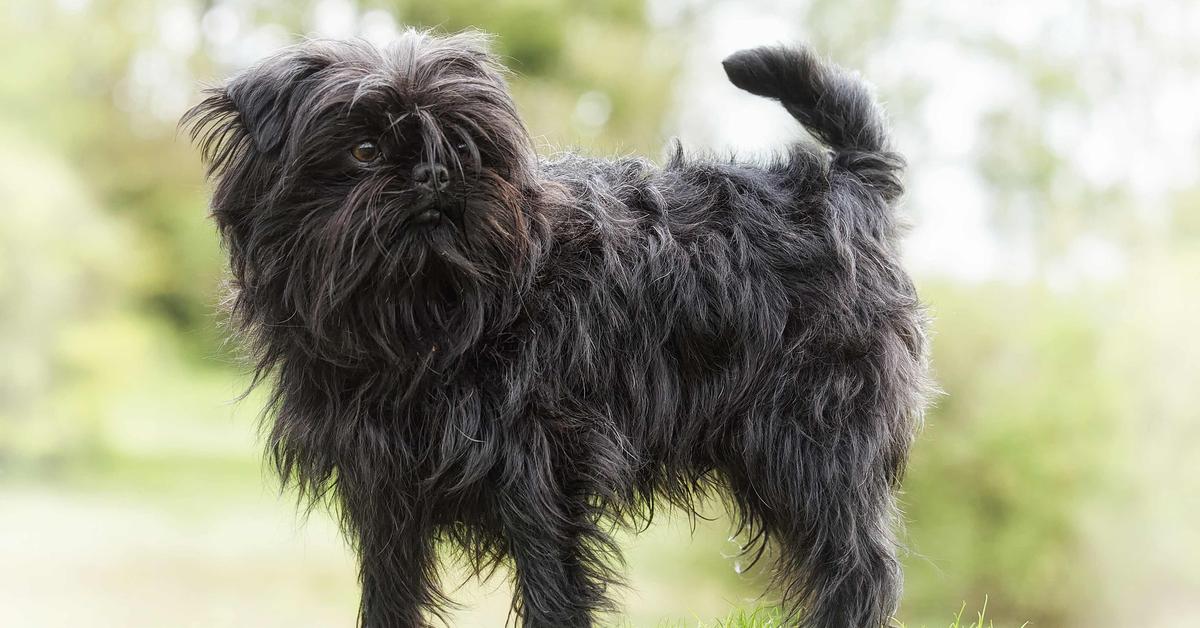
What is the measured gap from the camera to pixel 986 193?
11.3m

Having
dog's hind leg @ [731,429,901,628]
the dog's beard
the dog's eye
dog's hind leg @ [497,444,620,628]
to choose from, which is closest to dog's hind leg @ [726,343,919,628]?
dog's hind leg @ [731,429,901,628]

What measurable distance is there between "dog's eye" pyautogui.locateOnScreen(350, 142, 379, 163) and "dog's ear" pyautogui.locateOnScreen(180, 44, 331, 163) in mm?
220

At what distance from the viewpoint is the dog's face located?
2939 millimetres

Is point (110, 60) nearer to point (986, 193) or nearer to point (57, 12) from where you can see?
point (57, 12)

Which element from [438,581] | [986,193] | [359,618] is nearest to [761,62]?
[438,581]

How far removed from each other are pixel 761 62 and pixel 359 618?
8.34 ft

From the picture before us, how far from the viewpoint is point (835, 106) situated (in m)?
3.93

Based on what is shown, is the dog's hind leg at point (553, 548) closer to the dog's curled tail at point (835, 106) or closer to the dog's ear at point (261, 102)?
the dog's ear at point (261, 102)

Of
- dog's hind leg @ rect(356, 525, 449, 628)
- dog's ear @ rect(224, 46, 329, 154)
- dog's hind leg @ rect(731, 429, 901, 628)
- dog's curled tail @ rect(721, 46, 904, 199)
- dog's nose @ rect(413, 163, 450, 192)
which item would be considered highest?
dog's curled tail @ rect(721, 46, 904, 199)

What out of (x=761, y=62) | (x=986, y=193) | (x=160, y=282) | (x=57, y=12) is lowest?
(x=761, y=62)

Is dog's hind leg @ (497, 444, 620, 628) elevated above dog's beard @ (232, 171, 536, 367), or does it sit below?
below

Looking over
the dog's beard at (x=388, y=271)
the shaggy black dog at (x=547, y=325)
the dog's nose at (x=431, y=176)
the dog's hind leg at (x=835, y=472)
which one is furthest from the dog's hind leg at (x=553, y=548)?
the dog's nose at (x=431, y=176)

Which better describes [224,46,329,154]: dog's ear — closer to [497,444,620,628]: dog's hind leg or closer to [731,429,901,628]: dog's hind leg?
[497,444,620,628]: dog's hind leg

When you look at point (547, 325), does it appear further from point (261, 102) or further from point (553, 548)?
point (261, 102)
